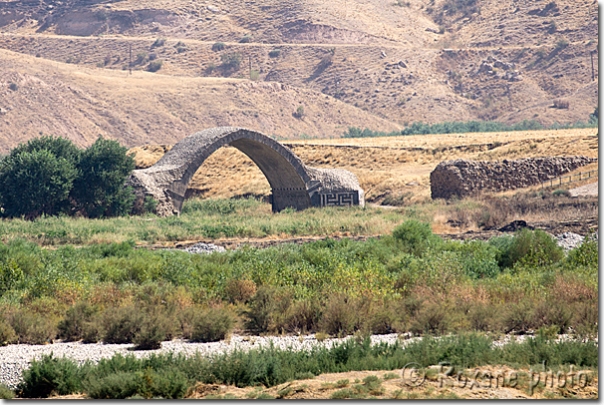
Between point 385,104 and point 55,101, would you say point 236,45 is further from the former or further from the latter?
point 55,101

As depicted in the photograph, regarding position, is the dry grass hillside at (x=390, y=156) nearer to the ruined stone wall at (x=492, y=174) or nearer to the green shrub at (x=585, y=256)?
the ruined stone wall at (x=492, y=174)

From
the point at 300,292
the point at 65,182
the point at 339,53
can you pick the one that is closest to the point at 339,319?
the point at 300,292

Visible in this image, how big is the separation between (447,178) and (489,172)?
1.85 meters

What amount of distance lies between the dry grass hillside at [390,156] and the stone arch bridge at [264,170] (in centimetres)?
432

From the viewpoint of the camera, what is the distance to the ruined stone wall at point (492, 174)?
43.7 m

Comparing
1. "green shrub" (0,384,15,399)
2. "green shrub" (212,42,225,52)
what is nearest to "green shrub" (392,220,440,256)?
"green shrub" (0,384,15,399)

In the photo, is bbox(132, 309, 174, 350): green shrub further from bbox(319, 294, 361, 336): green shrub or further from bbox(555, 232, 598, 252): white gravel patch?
bbox(555, 232, 598, 252): white gravel patch

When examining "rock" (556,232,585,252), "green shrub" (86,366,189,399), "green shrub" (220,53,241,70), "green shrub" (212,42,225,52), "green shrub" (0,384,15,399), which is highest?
"green shrub" (212,42,225,52)

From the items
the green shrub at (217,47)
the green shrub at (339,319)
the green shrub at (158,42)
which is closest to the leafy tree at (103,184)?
the green shrub at (339,319)

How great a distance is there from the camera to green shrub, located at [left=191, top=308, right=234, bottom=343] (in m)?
16.6

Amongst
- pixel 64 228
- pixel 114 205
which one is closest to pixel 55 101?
pixel 114 205

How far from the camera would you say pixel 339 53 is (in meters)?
106

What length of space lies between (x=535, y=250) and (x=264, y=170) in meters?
22.7

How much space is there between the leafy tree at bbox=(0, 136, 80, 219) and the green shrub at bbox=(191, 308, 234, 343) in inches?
905
